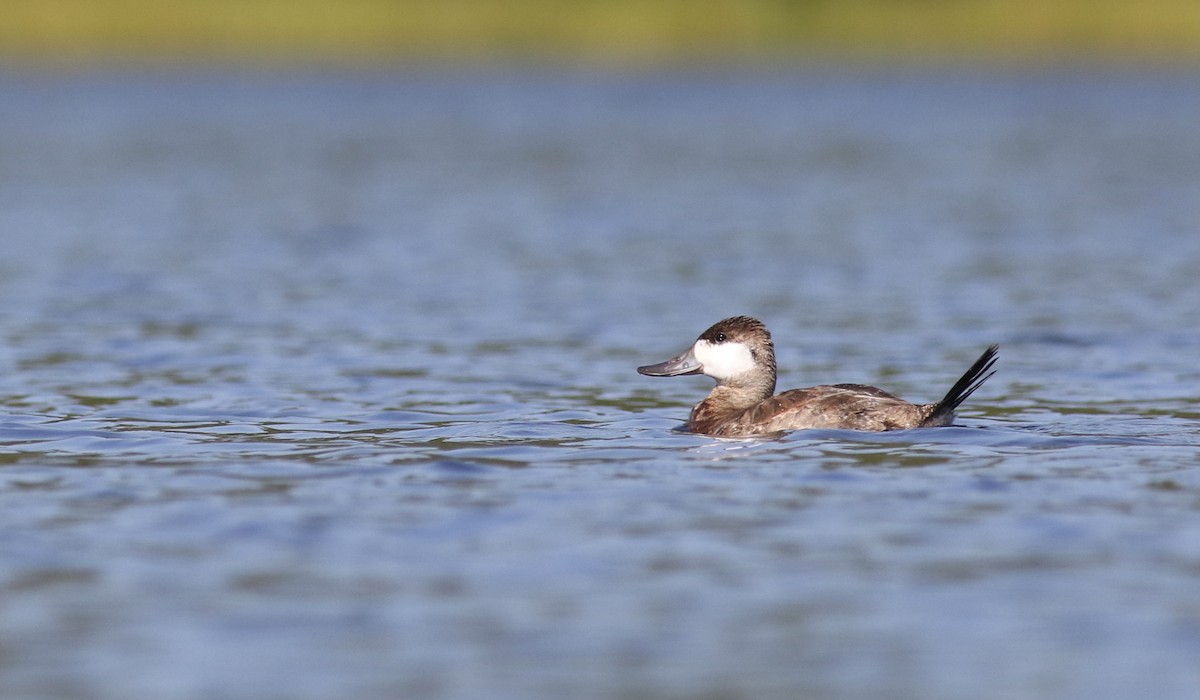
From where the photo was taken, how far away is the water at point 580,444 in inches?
247

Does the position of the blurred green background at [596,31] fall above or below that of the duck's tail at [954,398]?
above

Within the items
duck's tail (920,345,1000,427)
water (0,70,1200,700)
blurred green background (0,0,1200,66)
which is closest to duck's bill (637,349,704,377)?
water (0,70,1200,700)

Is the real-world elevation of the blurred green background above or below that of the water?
above

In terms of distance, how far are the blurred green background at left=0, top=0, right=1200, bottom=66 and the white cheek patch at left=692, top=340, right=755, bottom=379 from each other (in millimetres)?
41878

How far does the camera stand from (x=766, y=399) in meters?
10.7

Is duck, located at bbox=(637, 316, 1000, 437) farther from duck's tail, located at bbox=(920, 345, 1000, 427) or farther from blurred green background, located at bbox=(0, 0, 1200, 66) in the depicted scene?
blurred green background, located at bbox=(0, 0, 1200, 66)

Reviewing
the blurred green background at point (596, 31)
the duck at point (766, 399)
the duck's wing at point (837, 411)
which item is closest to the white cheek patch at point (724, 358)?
the duck at point (766, 399)

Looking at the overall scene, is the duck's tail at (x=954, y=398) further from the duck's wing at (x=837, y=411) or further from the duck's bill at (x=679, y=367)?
the duck's bill at (x=679, y=367)

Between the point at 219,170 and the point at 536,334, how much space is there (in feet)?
55.6

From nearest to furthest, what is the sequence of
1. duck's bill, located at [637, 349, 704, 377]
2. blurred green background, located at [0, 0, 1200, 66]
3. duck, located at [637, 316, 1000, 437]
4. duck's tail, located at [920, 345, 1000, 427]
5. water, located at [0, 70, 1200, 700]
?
water, located at [0, 70, 1200, 700], duck's tail, located at [920, 345, 1000, 427], duck, located at [637, 316, 1000, 437], duck's bill, located at [637, 349, 704, 377], blurred green background, located at [0, 0, 1200, 66]

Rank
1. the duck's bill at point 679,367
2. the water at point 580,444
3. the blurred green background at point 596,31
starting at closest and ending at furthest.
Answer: the water at point 580,444, the duck's bill at point 679,367, the blurred green background at point 596,31

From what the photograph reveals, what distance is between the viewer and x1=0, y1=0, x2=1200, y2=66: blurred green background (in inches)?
1998

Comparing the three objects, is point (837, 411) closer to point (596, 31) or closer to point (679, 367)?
point (679, 367)

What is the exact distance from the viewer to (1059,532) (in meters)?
7.71
